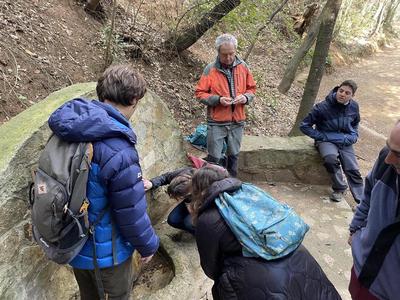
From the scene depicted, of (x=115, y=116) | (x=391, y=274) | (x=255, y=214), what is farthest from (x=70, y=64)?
(x=391, y=274)

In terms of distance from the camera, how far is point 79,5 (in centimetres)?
755

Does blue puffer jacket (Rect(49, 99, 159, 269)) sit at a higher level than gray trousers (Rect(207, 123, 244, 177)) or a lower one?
higher

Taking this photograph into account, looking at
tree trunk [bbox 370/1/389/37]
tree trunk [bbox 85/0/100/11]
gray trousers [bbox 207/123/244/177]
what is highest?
tree trunk [bbox 370/1/389/37]

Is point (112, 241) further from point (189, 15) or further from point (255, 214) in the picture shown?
point (189, 15)

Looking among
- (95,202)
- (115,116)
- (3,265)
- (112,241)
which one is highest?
(115,116)

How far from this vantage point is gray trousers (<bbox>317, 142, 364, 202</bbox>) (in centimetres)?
505

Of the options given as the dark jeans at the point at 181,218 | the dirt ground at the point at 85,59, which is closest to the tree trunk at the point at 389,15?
the dirt ground at the point at 85,59

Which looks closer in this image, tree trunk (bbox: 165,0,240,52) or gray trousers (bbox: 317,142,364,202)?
gray trousers (bbox: 317,142,364,202)

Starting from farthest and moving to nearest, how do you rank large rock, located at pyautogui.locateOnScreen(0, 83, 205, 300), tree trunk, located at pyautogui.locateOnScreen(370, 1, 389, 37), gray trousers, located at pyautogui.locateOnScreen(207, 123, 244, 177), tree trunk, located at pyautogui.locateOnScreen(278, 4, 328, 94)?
tree trunk, located at pyautogui.locateOnScreen(370, 1, 389, 37)
tree trunk, located at pyautogui.locateOnScreen(278, 4, 328, 94)
gray trousers, located at pyautogui.locateOnScreen(207, 123, 244, 177)
large rock, located at pyautogui.locateOnScreen(0, 83, 205, 300)

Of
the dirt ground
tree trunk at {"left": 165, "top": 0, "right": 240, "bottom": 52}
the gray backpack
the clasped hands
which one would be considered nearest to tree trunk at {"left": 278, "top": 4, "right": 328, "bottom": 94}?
the dirt ground

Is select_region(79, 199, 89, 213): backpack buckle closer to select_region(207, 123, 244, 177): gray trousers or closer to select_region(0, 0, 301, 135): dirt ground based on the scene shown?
select_region(207, 123, 244, 177): gray trousers

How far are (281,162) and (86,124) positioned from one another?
4055mm

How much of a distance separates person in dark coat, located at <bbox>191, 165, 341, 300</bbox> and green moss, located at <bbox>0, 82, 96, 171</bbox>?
1.45 m

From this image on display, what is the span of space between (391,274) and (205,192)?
1.14 meters
